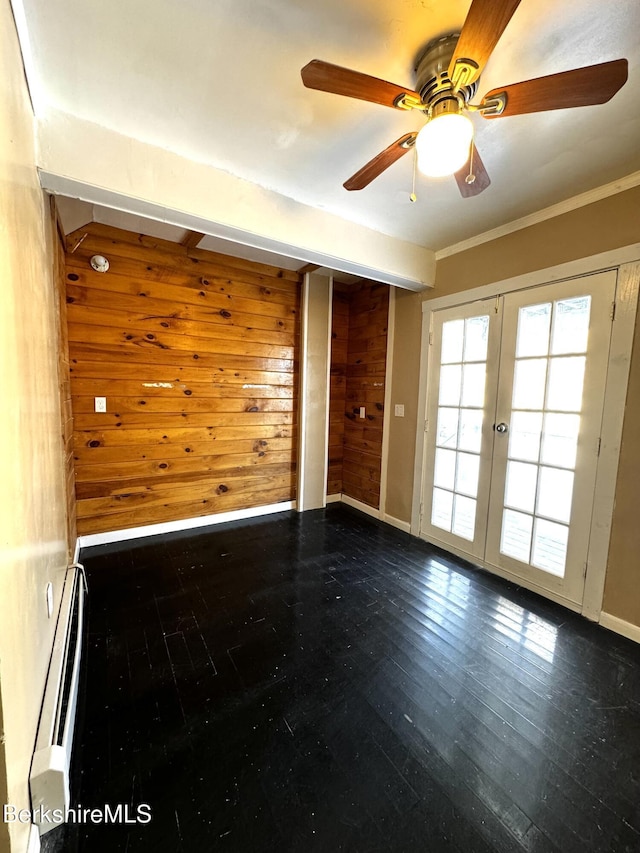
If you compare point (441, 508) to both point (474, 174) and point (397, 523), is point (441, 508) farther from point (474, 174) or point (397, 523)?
point (474, 174)

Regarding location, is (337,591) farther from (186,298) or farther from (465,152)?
(186,298)

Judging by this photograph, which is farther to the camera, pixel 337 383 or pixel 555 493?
pixel 337 383

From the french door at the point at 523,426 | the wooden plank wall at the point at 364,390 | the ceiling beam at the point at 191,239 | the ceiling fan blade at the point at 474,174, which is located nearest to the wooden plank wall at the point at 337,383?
the wooden plank wall at the point at 364,390

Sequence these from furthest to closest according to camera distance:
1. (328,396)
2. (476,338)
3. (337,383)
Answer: (337,383), (328,396), (476,338)

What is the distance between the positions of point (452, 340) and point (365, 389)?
1170mm

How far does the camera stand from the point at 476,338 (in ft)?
8.63

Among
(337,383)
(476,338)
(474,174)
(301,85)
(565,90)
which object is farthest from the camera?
(337,383)

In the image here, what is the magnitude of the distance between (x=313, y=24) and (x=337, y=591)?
2.66 m

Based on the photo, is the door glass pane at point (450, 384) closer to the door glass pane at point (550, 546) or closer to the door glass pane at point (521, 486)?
the door glass pane at point (521, 486)

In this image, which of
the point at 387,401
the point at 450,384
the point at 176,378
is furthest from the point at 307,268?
the point at 450,384

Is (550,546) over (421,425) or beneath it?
beneath

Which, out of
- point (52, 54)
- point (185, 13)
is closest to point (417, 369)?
point (185, 13)

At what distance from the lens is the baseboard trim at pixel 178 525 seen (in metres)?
2.75

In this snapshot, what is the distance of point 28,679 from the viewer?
1002 millimetres
